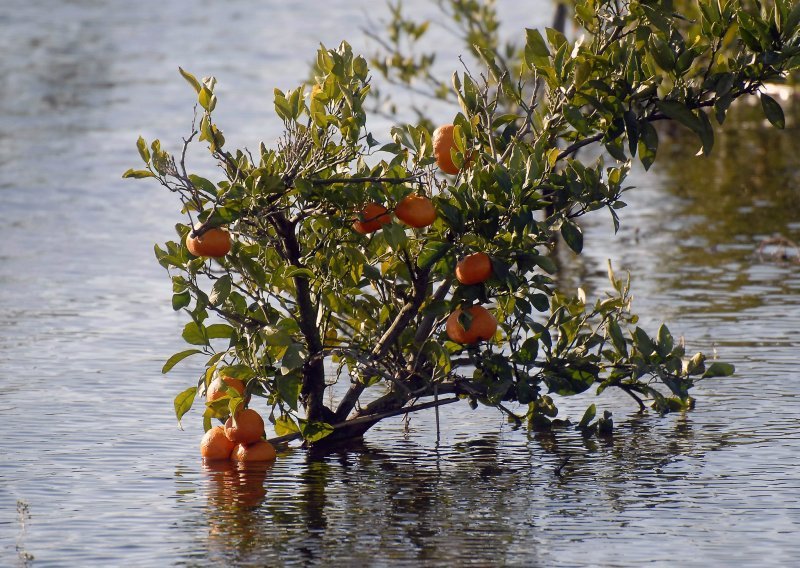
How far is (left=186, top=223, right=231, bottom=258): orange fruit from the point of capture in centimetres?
595

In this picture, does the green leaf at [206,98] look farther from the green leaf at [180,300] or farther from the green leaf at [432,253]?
the green leaf at [432,253]

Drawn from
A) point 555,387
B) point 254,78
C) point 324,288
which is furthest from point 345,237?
point 254,78

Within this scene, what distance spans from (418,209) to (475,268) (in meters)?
0.36

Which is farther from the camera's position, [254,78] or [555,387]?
[254,78]

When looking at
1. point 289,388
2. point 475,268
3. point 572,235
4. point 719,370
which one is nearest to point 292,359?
point 289,388

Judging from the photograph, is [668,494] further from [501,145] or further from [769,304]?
[769,304]

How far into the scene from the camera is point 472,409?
735 cm

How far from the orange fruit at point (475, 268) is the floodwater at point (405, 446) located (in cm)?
91

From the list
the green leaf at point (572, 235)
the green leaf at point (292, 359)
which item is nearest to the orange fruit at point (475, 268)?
the green leaf at point (572, 235)

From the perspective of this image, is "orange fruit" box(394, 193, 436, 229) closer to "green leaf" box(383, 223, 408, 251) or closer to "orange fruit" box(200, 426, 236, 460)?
"green leaf" box(383, 223, 408, 251)

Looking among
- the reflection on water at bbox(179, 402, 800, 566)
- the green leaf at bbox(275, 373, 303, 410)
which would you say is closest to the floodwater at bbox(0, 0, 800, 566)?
the reflection on water at bbox(179, 402, 800, 566)

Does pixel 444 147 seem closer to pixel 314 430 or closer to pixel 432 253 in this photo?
pixel 432 253

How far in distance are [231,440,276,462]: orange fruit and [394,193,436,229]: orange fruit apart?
1.26m

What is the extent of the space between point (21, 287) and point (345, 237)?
194 inches
